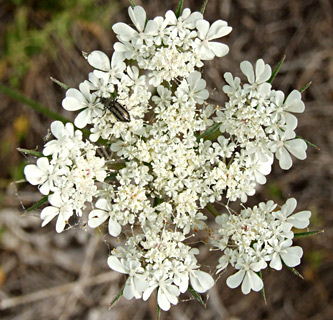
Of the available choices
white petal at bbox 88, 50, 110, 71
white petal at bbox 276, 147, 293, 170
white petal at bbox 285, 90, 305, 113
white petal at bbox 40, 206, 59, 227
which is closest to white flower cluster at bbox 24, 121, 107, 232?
white petal at bbox 40, 206, 59, 227

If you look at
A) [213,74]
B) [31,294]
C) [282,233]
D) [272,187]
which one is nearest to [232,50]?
[213,74]

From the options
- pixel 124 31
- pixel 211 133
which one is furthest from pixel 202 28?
pixel 211 133

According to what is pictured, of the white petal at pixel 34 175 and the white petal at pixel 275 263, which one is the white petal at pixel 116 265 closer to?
the white petal at pixel 34 175

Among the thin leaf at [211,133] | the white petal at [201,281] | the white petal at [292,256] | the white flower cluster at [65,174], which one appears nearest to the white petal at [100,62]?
the white flower cluster at [65,174]

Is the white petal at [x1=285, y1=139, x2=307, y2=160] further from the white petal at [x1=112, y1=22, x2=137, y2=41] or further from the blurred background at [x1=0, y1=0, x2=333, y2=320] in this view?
the blurred background at [x1=0, y1=0, x2=333, y2=320]

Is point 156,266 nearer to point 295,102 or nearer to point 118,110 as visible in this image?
point 118,110

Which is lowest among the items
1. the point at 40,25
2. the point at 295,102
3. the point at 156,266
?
the point at 156,266

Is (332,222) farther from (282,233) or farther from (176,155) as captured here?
(176,155)
